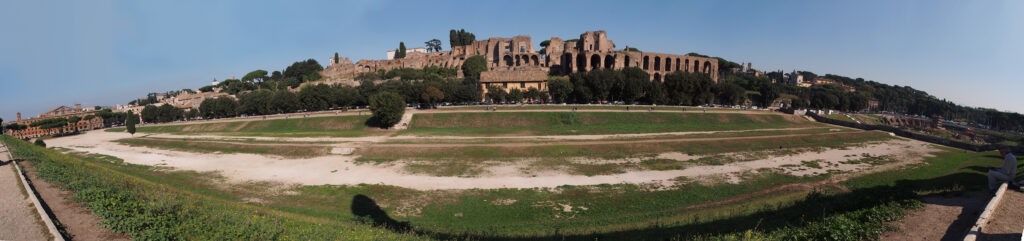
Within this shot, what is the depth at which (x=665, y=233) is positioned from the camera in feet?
35.2

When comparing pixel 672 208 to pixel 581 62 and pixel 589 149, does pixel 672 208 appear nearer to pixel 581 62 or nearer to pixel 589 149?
pixel 589 149

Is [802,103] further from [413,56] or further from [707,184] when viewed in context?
[413,56]

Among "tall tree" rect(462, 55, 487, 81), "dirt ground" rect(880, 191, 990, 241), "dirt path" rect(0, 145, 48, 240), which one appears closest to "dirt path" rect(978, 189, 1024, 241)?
"dirt ground" rect(880, 191, 990, 241)

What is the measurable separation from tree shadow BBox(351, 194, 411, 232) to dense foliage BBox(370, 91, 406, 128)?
81.3ft

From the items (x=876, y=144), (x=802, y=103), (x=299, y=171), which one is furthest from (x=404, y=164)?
(x=802, y=103)

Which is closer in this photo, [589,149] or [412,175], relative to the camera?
[412,175]

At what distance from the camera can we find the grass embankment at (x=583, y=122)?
36.8 m

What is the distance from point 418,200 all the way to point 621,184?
35.0 feet

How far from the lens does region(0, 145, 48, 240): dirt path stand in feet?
29.6

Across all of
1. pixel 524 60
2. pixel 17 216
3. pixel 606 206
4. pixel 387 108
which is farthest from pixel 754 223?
pixel 524 60

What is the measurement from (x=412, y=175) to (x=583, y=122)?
2624cm

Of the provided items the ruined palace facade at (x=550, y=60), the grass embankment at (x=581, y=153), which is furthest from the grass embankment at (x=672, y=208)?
the ruined palace facade at (x=550, y=60)

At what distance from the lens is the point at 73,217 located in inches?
418

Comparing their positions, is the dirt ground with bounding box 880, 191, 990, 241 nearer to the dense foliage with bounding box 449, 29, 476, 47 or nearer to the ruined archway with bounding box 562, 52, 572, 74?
the ruined archway with bounding box 562, 52, 572, 74
